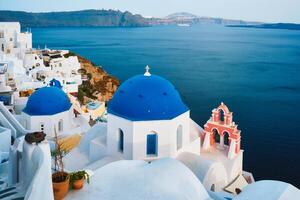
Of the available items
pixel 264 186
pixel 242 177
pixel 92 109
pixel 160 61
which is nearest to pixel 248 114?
pixel 92 109

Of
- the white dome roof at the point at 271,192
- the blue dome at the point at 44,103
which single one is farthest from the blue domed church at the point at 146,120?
the blue dome at the point at 44,103

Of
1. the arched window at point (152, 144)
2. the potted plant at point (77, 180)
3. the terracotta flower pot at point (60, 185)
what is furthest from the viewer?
the arched window at point (152, 144)

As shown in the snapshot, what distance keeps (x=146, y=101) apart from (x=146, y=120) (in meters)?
0.67

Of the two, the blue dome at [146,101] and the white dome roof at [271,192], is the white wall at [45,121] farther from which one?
Result: the white dome roof at [271,192]

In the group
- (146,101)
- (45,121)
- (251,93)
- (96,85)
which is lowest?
(251,93)

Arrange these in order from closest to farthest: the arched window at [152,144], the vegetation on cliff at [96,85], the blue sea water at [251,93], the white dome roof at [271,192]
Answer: the white dome roof at [271,192] → the arched window at [152,144] → the blue sea water at [251,93] → the vegetation on cliff at [96,85]

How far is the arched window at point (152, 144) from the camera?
13492 mm

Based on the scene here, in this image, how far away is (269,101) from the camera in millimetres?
45000

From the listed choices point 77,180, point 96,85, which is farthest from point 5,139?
point 96,85

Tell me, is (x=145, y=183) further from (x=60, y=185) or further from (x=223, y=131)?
(x=223, y=131)

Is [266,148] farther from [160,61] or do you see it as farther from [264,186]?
[160,61]

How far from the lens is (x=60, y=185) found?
25.3ft

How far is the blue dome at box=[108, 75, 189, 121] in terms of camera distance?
13.2m

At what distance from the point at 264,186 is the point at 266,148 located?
75.4 ft
